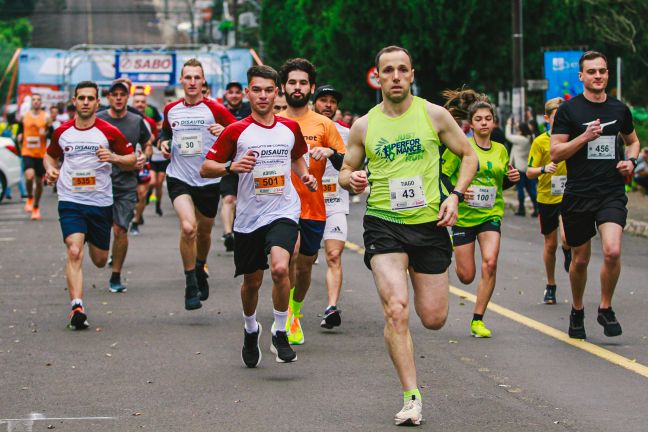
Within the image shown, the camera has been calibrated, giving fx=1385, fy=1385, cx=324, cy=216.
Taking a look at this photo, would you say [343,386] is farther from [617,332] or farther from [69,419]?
[617,332]

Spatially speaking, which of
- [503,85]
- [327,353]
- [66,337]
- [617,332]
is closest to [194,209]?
[66,337]

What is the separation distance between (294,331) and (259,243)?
118 cm

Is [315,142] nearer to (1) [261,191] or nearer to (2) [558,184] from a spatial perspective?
(1) [261,191]

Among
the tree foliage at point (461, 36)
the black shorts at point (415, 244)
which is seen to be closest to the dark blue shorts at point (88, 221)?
the black shorts at point (415, 244)

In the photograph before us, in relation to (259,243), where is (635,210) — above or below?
below

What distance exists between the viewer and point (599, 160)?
1002 centimetres

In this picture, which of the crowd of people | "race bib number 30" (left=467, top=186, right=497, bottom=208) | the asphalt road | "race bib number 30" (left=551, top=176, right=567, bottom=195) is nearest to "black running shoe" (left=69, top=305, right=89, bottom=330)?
the crowd of people

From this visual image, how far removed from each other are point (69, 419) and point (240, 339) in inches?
120

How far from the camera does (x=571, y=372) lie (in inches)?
347

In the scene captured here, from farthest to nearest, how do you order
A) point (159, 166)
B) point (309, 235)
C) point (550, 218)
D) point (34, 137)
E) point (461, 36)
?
Answer: 1. point (461, 36)
2. point (34, 137)
3. point (159, 166)
4. point (550, 218)
5. point (309, 235)

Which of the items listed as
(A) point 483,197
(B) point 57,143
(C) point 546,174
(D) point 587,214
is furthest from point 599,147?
(B) point 57,143

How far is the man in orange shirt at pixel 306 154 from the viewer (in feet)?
33.6

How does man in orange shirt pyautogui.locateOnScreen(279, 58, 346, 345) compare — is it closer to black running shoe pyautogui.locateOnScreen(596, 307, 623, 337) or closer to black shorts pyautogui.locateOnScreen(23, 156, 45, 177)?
black running shoe pyautogui.locateOnScreen(596, 307, 623, 337)

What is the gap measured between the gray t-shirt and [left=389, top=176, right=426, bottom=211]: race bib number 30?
6383mm
